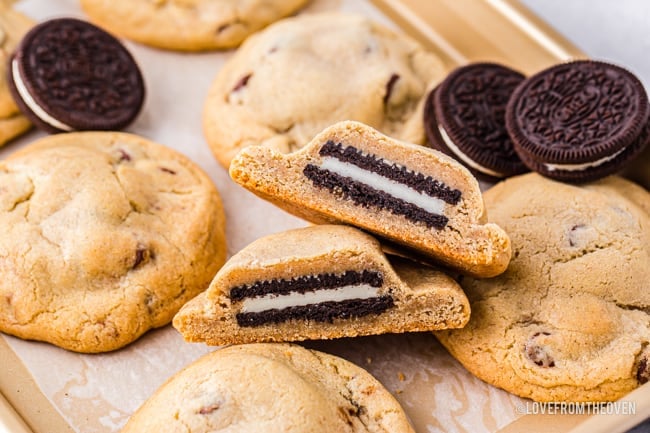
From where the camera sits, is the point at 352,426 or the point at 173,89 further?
the point at 173,89

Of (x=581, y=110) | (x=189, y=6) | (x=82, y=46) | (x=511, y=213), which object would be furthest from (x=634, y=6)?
(x=82, y=46)

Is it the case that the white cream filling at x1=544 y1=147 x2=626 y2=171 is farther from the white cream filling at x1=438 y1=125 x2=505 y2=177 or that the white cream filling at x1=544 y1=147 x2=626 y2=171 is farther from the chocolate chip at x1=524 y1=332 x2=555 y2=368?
the chocolate chip at x1=524 y1=332 x2=555 y2=368

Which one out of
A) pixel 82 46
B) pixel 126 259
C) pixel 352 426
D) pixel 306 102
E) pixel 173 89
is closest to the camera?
pixel 352 426

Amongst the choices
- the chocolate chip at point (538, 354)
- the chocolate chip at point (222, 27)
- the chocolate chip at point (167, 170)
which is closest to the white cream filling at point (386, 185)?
the chocolate chip at point (538, 354)

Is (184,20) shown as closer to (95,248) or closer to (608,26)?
(95,248)

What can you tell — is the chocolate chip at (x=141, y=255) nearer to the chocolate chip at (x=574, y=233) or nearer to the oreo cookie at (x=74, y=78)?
the oreo cookie at (x=74, y=78)

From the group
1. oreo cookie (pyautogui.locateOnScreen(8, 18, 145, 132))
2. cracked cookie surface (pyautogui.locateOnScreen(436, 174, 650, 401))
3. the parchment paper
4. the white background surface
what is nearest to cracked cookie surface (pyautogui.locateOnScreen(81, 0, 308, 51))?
oreo cookie (pyautogui.locateOnScreen(8, 18, 145, 132))

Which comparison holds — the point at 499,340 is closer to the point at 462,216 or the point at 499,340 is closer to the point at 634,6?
the point at 462,216

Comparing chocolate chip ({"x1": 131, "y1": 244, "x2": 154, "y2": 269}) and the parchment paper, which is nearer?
the parchment paper
